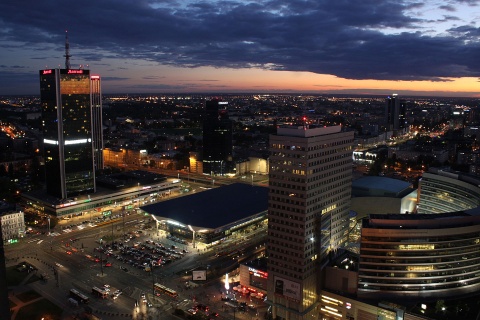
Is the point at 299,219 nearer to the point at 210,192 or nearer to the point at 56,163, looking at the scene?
the point at 210,192

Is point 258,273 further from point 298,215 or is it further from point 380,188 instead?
point 380,188

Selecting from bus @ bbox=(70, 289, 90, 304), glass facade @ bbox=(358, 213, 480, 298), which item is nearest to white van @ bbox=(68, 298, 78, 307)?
bus @ bbox=(70, 289, 90, 304)

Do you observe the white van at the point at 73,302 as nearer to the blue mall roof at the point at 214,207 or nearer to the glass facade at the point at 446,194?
the blue mall roof at the point at 214,207

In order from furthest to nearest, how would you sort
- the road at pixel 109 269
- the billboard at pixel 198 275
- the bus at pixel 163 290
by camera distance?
the billboard at pixel 198 275 → the bus at pixel 163 290 → the road at pixel 109 269

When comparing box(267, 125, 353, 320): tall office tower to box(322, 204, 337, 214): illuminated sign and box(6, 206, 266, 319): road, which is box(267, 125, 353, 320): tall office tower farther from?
box(6, 206, 266, 319): road

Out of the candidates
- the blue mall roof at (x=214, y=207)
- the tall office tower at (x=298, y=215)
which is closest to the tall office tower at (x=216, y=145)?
the blue mall roof at (x=214, y=207)

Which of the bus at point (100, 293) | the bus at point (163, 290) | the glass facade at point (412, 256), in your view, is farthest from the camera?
the bus at point (163, 290)

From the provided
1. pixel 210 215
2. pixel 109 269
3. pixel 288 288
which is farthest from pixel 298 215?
pixel 109 269
